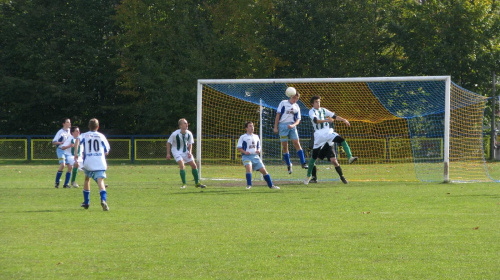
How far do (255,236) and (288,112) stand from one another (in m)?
8.73

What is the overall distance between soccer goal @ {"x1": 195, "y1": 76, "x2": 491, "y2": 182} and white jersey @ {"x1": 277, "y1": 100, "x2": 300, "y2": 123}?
25.4 ft

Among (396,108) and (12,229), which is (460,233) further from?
(396,108)

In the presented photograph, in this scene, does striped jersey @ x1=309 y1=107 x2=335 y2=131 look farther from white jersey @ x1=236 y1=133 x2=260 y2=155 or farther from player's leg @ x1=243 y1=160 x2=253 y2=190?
player's leg @ x1=243 y1=160 x2=253 y2=190

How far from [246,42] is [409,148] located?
12.7 metres

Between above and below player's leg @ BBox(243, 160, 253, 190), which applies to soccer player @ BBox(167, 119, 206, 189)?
above

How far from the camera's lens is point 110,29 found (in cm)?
4616

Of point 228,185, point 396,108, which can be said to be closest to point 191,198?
point 228,185

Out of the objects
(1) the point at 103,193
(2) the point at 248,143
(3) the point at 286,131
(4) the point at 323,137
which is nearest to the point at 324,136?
(4) the point at 323,137

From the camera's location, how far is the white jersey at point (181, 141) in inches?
708

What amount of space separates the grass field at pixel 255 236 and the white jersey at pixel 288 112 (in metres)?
2.54

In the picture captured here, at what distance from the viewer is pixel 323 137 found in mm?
18156

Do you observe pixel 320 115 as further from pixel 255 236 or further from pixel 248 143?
pixel 255 236

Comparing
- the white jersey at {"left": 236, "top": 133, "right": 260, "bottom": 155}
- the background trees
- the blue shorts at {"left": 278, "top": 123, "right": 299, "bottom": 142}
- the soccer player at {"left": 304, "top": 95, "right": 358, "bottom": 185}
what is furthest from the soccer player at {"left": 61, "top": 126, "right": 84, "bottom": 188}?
the background trees

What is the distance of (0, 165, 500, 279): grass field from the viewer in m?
7.19
